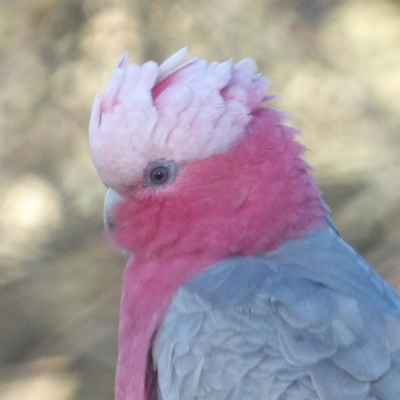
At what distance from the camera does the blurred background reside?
4211 mm

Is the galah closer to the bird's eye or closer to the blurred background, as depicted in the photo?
the bird's eye

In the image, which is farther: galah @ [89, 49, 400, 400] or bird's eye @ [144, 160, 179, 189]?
bird's eye @ [144, 160, 179, 189]

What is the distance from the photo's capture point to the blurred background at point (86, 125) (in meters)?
4.21

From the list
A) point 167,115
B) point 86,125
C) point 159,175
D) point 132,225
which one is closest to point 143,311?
point 132,225

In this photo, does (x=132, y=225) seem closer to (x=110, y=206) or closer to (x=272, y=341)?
(x=110, y=206)

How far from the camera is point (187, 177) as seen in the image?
1978mm

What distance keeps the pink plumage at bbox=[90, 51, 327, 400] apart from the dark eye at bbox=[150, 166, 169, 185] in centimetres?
2

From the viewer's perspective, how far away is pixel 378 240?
4156mm

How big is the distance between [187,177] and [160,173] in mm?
82

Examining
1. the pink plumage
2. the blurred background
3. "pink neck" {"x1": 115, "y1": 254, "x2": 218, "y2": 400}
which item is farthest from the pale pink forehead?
the blurred background

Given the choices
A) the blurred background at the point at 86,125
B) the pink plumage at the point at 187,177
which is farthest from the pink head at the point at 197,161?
the blurred background at the point at 86,125

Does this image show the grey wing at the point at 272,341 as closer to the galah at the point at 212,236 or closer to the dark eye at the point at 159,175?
the galah at the point at 212,236

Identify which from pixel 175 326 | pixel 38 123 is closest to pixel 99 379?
pixel 38 123

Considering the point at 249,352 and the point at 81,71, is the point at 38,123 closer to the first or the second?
the point at 81,71
